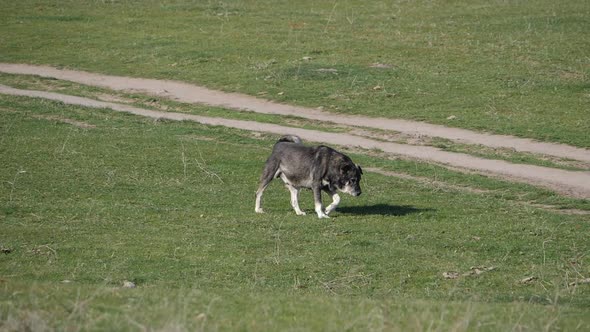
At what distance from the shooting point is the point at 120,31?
47469 mm

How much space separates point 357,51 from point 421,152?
47.3ft

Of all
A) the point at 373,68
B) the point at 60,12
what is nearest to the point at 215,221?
the point at 373,68

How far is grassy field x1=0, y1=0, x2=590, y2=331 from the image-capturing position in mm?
11867

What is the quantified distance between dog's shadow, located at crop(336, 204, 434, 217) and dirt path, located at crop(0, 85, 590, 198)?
420 cm

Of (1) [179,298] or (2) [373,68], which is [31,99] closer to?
(2) [373,68]

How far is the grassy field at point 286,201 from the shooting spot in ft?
38.9

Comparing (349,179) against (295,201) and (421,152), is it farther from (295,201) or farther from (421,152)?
(421,152)

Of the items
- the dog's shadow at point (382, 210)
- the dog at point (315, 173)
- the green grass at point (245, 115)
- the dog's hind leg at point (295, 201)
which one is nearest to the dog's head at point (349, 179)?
the dog at point (315, 173)

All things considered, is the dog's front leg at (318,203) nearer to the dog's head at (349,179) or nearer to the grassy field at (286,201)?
the grassy field at (286,201)

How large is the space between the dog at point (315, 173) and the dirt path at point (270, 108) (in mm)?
8885

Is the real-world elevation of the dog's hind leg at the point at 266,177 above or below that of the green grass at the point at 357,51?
above

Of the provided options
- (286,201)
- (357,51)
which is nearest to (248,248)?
(286,201)

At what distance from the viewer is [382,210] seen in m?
21.1

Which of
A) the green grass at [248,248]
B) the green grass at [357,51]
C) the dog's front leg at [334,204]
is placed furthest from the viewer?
the green grass at [357,51]
